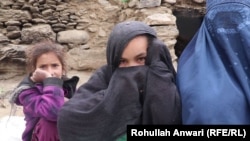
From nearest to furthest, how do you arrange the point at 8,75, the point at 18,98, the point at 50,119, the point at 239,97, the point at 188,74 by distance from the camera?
the point at 239,97, the point at 188,74, the point at 50,119, the point at 18,98, the point at 8,75

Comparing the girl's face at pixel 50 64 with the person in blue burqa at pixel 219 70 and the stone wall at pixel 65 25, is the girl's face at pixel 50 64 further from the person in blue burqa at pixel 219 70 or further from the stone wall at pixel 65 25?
the stone wall at pixel 65 25

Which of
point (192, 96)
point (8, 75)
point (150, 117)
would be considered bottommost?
point (8, 75)

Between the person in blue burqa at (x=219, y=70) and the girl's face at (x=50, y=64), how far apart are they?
71 centimetres

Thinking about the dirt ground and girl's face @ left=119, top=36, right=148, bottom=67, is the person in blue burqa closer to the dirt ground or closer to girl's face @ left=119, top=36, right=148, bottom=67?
girl's face @ left=119, top=36, right=148, bottom=67

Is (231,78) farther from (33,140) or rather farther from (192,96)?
(33,140)

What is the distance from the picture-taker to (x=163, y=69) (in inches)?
52.0

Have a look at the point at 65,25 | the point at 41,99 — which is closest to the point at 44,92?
the point at 41,99

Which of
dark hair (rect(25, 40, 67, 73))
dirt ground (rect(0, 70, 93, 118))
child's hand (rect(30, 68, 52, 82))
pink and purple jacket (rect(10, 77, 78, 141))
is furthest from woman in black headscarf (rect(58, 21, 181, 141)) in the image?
dirt ground (rect(0, 70, 93, 118))

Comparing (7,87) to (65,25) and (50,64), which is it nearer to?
(65,25)

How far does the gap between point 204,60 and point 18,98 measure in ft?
3.09

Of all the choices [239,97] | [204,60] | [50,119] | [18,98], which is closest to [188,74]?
[204,60]

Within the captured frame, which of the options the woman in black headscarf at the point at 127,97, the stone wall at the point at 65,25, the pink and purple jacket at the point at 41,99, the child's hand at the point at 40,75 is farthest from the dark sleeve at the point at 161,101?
the stone wall at the point at 65,25

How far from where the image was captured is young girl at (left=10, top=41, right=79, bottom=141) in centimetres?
155

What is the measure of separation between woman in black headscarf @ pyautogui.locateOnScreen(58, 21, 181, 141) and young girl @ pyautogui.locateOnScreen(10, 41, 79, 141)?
7.7 inches
